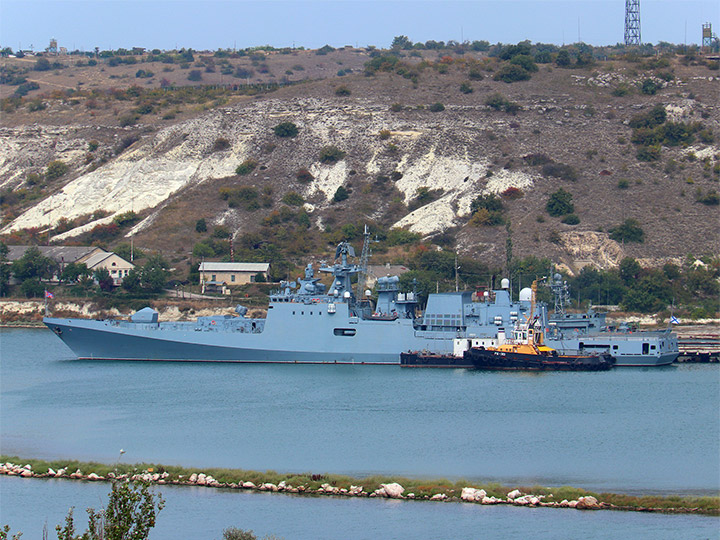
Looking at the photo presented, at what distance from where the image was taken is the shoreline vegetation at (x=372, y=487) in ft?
81.0

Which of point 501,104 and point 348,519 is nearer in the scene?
point 348,519

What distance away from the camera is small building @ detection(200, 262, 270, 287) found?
79375mm

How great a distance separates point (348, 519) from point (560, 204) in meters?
65.9

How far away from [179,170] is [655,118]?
48420 mm

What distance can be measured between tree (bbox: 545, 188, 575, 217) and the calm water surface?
35284mm

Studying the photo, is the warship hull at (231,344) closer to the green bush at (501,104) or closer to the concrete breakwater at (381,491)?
the concrete breakwater at (381,491)

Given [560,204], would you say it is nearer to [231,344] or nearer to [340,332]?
[340,332]

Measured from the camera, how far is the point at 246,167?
100m

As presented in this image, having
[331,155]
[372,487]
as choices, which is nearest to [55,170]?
[331,155]

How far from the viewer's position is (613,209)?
86.5 meters

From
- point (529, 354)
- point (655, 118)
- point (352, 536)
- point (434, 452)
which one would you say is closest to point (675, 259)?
point (655, 118)

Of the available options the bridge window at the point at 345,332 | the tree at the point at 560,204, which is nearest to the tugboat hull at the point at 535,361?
the bridge window at the point at 345,332

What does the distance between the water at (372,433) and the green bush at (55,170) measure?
191 feet

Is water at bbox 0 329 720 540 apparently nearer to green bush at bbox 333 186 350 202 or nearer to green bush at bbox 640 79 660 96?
green bush at bbox 333 186 350 202
